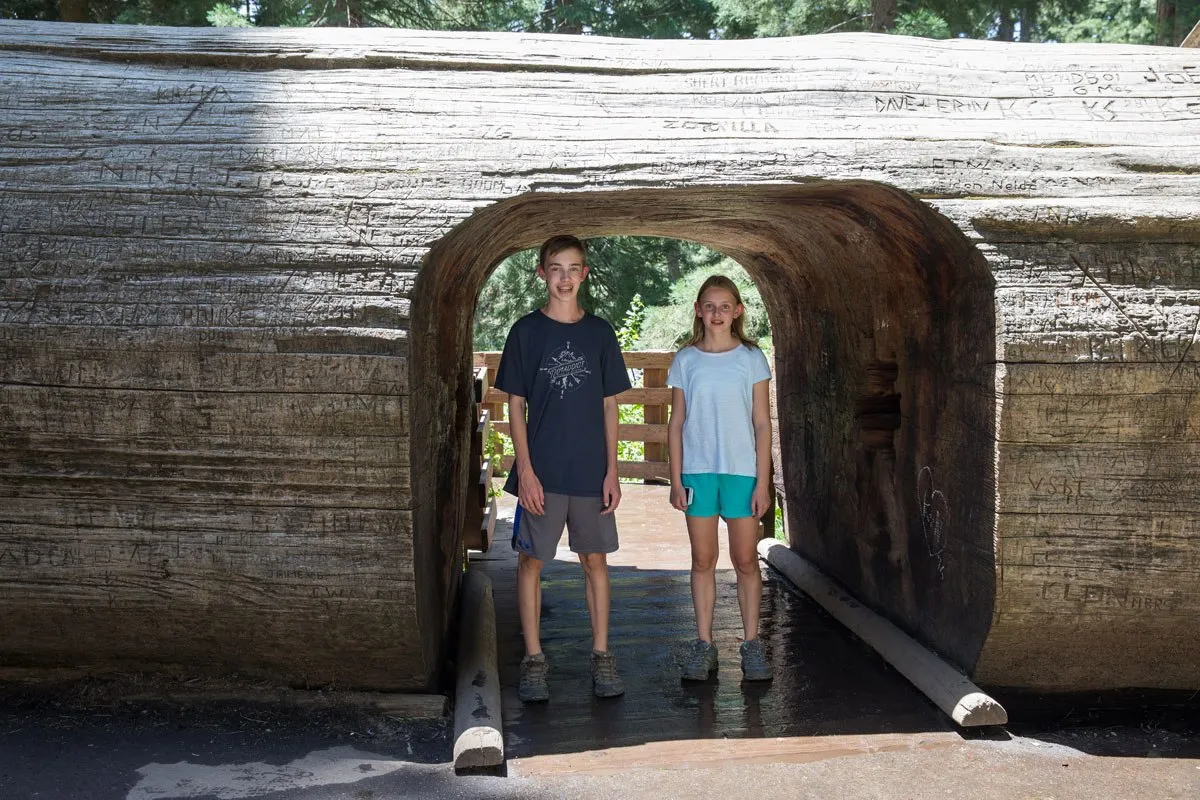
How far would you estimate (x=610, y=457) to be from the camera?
13.8 feet

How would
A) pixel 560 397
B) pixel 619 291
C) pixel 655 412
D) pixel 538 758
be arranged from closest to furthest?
pixel 538 758 → pixel 560 397 → pixel 655 412 → pixel 619 291

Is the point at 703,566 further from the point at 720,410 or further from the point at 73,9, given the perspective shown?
the point at 73,9

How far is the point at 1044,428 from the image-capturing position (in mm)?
3705

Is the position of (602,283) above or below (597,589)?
above

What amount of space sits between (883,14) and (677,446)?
9.66 metres

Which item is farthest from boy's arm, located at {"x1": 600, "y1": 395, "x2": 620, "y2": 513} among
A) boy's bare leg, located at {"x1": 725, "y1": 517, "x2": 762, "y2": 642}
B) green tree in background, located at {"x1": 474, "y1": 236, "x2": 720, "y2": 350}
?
green tree in background, located at {"x1": 474, "y1": 236, "x2": 720, "y2": 350}

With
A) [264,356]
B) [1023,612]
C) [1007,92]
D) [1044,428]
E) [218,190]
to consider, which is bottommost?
[1023,612]

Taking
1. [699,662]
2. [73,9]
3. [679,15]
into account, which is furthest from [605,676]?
[679,15]

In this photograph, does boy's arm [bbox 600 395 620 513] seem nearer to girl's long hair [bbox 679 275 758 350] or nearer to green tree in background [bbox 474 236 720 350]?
girl's long hair [bbox 679 275 758 350]

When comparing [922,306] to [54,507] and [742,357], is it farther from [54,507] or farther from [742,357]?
[54,507]

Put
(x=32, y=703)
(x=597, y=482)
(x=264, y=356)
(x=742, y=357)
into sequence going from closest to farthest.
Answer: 1. (x=264, y=356)
2. (x=32, y=703)
3. (x=597, y=482)
4. (x=742, y=357)

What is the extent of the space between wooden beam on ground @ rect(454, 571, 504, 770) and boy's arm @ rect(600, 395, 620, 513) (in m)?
0.83

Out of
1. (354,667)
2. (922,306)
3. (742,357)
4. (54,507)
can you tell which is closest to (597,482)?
(742,357)

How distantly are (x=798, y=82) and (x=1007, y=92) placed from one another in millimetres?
791
